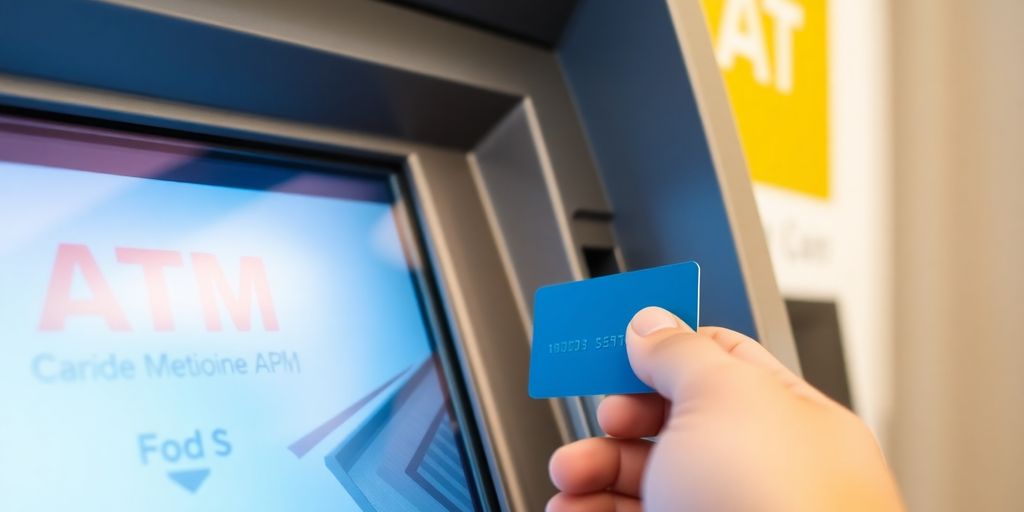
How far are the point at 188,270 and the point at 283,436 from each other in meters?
0.19

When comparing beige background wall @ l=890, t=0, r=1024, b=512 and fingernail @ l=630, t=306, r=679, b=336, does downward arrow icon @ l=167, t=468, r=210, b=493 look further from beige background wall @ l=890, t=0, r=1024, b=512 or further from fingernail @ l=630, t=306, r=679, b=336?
beige background wall @ l=890, t=0, r=1024, b=512

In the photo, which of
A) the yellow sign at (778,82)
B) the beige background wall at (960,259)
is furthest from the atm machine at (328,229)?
the beige background wall at (960,259)

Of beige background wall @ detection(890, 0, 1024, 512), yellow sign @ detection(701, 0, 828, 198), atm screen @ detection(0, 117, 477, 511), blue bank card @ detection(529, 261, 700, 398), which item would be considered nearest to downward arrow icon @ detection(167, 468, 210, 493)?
atm screen @ detection(0, 117, 477, 511)

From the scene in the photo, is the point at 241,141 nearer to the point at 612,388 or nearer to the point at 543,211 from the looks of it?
the point at 543,211

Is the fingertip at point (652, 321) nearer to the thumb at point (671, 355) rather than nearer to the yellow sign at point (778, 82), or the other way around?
the thumb at point (671, 355)

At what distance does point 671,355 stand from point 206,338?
0.44m

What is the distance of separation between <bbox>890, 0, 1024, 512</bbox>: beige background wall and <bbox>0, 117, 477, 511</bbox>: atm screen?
152 centimetres

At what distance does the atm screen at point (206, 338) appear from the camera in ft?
2.10

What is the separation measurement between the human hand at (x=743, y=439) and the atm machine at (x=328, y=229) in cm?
26

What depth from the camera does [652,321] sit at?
645 mm

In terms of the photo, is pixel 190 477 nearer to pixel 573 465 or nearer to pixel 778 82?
pixel 573 465

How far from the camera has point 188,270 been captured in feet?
2.47

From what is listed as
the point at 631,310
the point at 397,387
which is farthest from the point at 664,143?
the point at 397,387

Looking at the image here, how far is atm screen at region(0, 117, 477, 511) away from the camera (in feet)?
2.10
